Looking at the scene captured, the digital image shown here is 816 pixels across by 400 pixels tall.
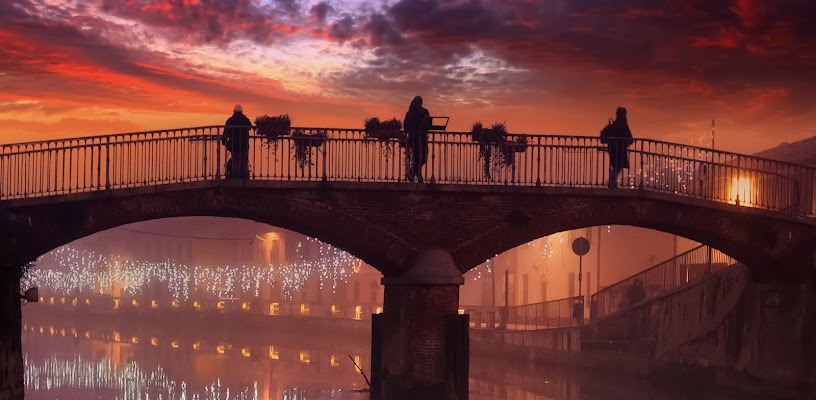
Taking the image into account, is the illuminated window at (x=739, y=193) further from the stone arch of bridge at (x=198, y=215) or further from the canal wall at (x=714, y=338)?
the stone arch of bridge at (x=198, y=215)

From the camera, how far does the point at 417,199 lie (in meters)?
28.3

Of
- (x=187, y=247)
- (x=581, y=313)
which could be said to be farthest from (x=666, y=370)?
(x=187, y=247)

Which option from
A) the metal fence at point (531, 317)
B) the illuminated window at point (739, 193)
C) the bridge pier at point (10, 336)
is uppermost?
the illuminated window at point (739, 193)

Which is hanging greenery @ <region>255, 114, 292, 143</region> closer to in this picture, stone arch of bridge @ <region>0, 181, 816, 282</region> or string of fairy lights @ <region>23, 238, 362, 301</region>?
stone arch of bridge @ <region>0, 181, 816, 282</region>

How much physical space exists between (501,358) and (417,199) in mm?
19432

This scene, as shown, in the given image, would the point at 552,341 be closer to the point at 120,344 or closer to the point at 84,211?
the point at 84,211

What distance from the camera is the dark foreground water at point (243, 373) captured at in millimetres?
35344

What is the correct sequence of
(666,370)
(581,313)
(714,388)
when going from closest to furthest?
(714,388), (666,370), (581,313)

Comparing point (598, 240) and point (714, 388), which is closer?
point (714, 388)

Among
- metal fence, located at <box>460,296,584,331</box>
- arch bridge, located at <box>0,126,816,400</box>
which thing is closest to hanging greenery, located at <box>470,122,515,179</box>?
arch bridge, located at <box>0,126,816,400</box>

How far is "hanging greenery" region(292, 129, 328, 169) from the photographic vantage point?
1102 inches

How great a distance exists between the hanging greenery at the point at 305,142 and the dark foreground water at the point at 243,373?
26.5 feet

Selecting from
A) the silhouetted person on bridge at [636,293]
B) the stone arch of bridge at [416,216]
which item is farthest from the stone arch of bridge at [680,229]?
the silhouetted person on bridge at [636,293]

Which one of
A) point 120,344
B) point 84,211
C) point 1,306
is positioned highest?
point 84,211
